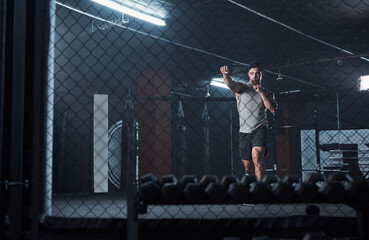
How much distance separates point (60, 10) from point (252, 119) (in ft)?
11.6

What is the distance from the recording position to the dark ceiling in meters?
5.42

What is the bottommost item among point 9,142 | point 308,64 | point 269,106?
point 9,142

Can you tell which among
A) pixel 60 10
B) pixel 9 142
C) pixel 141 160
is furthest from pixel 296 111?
pixel 9 142

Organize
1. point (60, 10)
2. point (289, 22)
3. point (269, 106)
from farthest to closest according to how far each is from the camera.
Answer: point (289, 22) < point (60, 10) < point (269, 106)

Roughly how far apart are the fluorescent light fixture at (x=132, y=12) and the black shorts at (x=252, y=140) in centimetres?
286

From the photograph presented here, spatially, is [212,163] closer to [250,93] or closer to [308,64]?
[308,64]

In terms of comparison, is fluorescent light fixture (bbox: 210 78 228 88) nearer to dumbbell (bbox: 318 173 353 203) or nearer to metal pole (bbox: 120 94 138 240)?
metal pole (bbox: 120 94 138 240)

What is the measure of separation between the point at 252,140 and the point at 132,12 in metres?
3.08

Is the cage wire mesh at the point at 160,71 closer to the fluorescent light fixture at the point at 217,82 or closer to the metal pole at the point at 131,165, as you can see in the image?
the metal pole at the point at 131,165

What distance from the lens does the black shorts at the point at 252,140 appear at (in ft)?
10.8

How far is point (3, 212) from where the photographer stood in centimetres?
169

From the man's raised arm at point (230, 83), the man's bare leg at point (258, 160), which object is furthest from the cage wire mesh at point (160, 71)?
the man's raised arm at point (230, 83)

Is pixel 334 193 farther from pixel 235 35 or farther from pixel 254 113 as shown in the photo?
pixel 235 35

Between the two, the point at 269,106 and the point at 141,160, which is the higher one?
the point at 269,106
